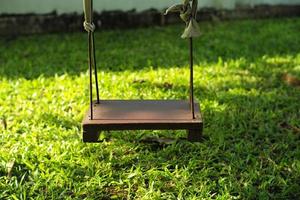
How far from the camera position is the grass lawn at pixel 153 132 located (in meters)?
3.07

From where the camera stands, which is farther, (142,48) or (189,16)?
(142,48)

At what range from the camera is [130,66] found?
17.7 ft

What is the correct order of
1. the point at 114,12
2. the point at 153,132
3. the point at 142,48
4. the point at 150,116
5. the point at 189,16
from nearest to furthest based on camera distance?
1. the point at 189,16
2. the point at 150,116
3. the point at 153,132
4. the point at 142,48
5. the point at 114,12

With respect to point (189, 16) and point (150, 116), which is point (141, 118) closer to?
point (150, 116)

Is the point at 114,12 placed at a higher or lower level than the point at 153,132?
higher

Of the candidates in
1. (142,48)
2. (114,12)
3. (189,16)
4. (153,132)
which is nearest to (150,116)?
(189,16)

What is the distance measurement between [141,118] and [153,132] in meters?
0.90

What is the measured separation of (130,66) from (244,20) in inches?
127

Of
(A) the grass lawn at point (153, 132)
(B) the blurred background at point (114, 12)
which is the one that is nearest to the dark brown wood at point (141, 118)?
(A) the grass lawn at point (153, 132)

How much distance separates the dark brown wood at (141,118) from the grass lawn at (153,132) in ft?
1.39

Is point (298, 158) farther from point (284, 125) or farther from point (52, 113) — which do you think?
point (52, 113)

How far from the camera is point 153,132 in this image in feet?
12.3

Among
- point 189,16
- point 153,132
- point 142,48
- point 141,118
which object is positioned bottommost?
point 153,132

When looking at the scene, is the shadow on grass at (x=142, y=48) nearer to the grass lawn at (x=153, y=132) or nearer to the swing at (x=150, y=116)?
the grass lawn at (x=153, y=132)
